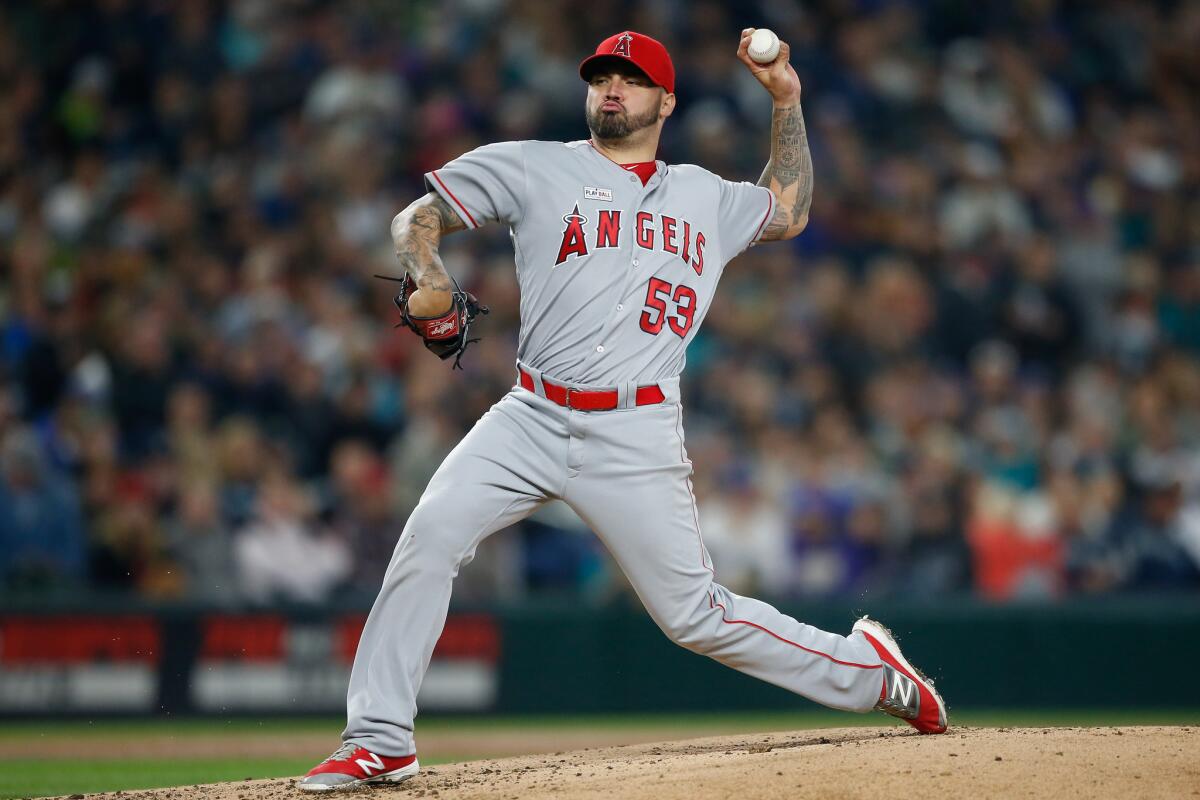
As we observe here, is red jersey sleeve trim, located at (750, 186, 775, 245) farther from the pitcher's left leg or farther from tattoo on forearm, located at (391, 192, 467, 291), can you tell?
tattoo on forearm, located at (391, 192, 467, 291)

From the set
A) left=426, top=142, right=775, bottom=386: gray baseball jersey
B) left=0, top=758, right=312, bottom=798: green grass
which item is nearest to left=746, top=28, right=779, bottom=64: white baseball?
left=426, top=142, right=775, bottom=386: gray baseball jersey

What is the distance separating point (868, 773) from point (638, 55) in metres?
2.07

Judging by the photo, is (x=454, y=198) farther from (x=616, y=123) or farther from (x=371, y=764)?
(x=371, y=764)

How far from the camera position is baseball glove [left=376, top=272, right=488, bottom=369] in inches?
166

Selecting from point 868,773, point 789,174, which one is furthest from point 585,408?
point 868,773

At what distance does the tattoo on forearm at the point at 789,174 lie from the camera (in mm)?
4867

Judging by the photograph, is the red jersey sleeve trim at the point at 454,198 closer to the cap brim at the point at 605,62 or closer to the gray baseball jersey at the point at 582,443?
the gray baseball jersey at the point at 582,443

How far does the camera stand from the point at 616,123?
4.50 m

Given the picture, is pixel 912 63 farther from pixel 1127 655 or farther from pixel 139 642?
pixel 139 642

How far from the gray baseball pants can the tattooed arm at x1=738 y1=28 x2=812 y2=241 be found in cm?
75

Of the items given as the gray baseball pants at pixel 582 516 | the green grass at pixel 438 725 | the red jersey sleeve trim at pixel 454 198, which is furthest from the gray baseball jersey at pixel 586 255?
the green grass at pixel 438 725

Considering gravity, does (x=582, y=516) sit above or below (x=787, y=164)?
below

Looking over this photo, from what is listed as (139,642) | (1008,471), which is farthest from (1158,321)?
(139,642)

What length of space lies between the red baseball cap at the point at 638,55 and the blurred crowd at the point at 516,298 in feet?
15.1
